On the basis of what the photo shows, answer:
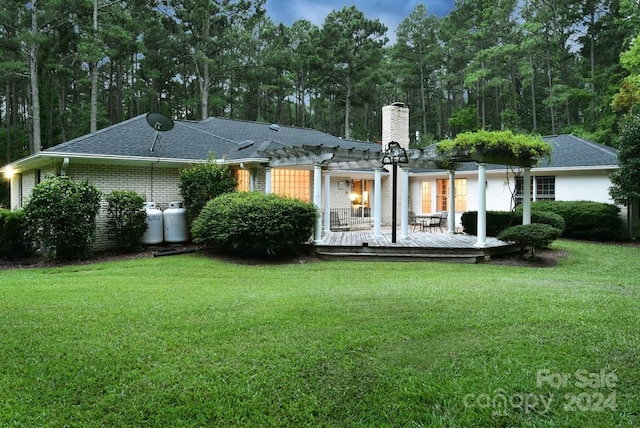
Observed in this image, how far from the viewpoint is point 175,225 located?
12.1 metres

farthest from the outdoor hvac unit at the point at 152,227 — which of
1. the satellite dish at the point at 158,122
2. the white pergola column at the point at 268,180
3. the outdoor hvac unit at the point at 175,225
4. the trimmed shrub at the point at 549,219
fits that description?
the trimmed shrub at the point at 549,219

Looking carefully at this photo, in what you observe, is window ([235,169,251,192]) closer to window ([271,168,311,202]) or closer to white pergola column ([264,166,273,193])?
white pergola column ([264,166,273,193])

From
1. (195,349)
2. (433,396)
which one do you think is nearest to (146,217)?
(195,349)

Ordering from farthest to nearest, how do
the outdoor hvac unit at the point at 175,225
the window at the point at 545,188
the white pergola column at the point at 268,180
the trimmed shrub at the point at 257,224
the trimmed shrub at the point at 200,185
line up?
the window at the point at 545,188 < the white pergola column at the point at 268,180 < the trimmed shrub at the point at 200,185 < the outdoor hvac unit at the point at 175,225 < the trimmed shrub at the point at 257,224

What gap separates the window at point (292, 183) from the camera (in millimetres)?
14812

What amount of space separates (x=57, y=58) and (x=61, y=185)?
20.9 metres

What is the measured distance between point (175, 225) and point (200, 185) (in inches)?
51.3

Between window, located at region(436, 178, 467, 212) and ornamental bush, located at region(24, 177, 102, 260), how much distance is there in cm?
1408

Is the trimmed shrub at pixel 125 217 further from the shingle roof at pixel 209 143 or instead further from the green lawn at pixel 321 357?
the green lawn at pixel 321 357

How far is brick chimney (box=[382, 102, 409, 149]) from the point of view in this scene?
59.2ft

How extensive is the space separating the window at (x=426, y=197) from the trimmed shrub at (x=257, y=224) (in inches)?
421

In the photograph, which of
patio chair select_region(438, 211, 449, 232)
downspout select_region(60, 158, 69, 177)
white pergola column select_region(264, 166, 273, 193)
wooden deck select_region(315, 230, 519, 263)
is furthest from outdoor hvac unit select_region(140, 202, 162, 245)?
patio chair select_region(438, 211, 449, 232)

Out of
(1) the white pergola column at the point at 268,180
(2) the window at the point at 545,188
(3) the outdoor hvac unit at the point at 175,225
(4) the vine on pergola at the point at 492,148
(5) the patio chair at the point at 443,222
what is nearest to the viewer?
(4) the vine on pergola at the point at 492,148

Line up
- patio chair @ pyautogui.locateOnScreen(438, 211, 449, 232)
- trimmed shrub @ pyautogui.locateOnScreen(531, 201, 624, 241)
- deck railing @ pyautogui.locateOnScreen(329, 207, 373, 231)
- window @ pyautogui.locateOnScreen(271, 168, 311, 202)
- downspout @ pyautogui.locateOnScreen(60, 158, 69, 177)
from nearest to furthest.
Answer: downspout @ pyautogui.locateOnScreen(60, 158, 69, 177) < trimmed shrub @ pyautogui.locateOnScreen(531, 201, 624, 241) < window @ pyautogui.locateOnScreen(271, 168, 311, 202) < deck railing @ pyautogui.locateOnScreen(329, 207, 373, 231) < patio chair @ pyautogui.locateOnScreen(438, 211, 449, 232)
